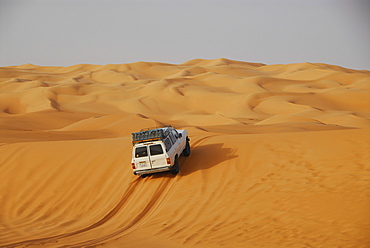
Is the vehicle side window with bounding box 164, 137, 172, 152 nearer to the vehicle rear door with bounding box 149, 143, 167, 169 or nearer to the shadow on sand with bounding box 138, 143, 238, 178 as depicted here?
the vehicle rear door with bounding box 149, 143, 167, 169

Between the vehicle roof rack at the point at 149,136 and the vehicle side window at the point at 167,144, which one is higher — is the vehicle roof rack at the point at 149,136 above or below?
above

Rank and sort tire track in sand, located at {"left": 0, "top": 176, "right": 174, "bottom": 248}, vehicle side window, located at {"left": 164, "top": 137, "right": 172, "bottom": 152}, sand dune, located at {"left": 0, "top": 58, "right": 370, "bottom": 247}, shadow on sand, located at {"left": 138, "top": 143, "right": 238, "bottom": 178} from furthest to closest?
shadow on sand, located at {"left": 138, "top": 143, "right": 238, "bottom": 178}
vehicle side window, located at {"left": 164, "top": 137, "right": 172, "bottom": 152}
tire track in sand, located at {"left": 0, "top": 176, "right": 174, "bottom": 248}
sand dune, located at {"left": 0, "top": 58, "right": 370, "bottom": 247}

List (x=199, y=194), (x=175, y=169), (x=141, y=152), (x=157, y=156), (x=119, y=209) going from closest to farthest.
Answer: (x=199, y=194) → (x=119, y=209) → (x=157, y=156) → (x=141, y=152) → (x=175, y=169)

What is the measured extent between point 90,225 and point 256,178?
16.4 feet

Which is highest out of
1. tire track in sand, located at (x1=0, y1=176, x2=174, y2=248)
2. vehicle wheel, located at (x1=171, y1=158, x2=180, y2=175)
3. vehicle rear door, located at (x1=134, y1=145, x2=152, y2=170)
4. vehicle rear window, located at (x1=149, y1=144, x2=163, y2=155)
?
vehicle rear window, located at (x1=149, y1=144, x2=163, y2=155)

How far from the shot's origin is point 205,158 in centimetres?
1454

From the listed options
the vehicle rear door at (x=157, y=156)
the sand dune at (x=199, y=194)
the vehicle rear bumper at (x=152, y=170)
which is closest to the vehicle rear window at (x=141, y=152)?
the vehicle rear door at (x=157, y=156)

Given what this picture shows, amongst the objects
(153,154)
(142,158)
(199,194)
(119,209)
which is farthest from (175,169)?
(119,209)

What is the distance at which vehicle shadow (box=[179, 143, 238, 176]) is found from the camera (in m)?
13.8

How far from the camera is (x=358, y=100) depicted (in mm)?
49062

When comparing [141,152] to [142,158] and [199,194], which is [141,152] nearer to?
[142,158]

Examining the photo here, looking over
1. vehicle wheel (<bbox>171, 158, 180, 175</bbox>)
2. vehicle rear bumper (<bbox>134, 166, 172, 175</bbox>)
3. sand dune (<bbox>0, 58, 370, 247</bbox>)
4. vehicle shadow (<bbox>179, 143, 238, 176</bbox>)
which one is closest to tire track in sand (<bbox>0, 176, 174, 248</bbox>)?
sand dune (<bbox>0, 58, 370, 247</bbox>)

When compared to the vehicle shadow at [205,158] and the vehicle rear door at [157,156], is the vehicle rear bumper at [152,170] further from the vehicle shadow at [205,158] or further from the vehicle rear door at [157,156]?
the vehicle shadow at [205,158]

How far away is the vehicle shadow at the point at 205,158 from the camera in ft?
45.3
